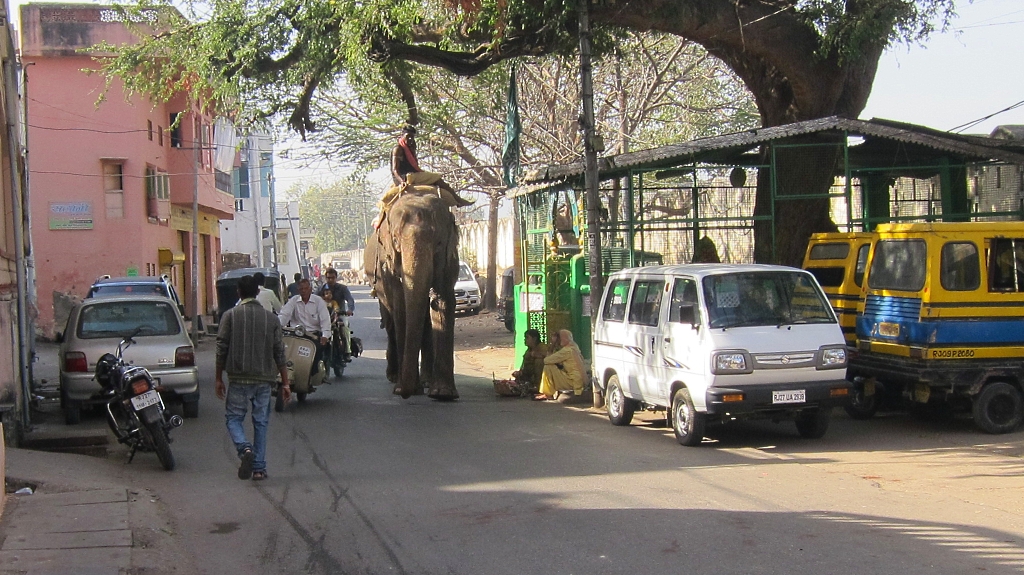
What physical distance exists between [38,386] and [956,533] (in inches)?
547

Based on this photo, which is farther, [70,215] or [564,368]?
[70,215]

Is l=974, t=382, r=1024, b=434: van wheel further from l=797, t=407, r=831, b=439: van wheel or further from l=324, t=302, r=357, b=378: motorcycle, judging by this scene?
l=324, t=302, r=357, b=378: motorcycle

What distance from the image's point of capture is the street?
6527 millimetres

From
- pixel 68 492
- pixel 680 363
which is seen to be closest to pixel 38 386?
pixel 68 492

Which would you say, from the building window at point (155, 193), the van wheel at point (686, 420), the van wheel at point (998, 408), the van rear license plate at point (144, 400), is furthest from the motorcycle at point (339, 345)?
the building window at point (155, 193)

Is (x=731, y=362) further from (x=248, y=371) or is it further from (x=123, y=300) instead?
(x=123, y=300)

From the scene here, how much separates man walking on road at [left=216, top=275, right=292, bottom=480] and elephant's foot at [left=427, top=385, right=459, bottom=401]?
486cm

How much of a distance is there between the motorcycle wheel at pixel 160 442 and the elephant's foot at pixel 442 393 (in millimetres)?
4775

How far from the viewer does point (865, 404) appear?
12.4 metres

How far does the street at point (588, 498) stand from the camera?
6527 millimetres

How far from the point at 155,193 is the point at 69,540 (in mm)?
28037

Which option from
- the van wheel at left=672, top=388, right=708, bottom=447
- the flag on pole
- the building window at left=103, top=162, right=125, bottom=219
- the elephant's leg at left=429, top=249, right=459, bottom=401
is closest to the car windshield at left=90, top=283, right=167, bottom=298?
the flag on pole

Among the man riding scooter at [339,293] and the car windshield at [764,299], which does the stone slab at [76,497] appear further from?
the man riding scooter at [339,293]

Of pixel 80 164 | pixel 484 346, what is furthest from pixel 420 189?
pixel 80 164
